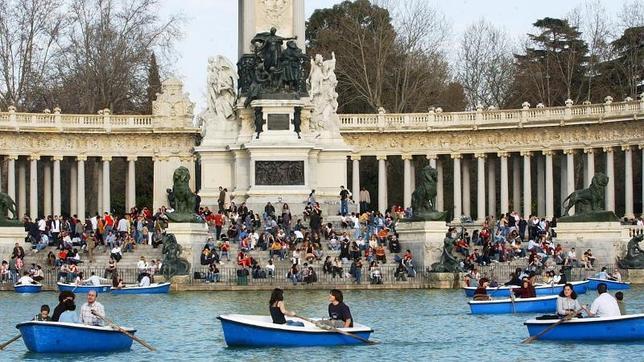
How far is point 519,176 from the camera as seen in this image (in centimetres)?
9919

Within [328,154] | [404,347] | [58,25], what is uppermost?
[58,25]

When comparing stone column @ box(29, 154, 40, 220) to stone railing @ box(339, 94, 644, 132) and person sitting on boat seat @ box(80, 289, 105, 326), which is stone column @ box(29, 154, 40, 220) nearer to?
stone railing @ box(339, 94, 644, 132)

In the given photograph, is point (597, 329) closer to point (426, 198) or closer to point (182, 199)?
point (426, 198)

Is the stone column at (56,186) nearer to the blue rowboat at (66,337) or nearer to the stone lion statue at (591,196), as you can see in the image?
the stone lion statue at (591,196)

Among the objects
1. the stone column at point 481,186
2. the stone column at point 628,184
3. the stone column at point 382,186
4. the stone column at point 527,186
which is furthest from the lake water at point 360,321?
the stone column at point 382,186

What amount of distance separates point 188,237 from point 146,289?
5.59m

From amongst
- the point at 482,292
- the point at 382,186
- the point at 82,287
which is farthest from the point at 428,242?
the point at 382,186

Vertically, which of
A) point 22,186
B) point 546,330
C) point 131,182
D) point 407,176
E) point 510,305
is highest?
point 407,176

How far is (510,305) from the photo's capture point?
4978 centimetres

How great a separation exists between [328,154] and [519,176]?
2332cm

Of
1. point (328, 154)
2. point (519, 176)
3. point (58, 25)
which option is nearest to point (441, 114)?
point (519, 176)

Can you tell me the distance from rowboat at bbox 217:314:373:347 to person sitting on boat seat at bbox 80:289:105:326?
9.18ft

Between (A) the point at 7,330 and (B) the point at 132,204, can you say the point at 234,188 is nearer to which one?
(B) the point at 132,204

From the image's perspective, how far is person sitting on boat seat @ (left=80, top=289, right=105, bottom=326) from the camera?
3859cm
